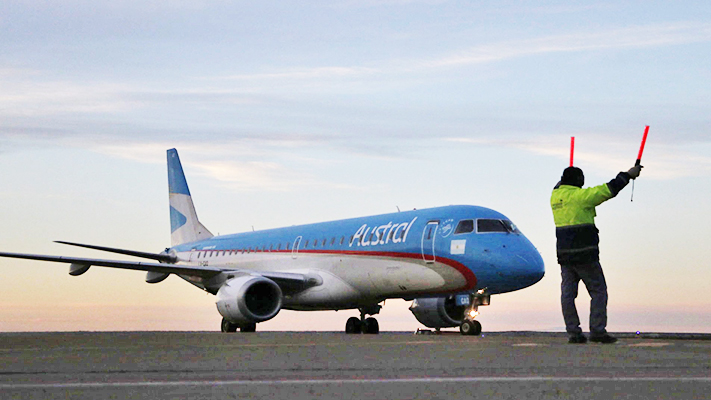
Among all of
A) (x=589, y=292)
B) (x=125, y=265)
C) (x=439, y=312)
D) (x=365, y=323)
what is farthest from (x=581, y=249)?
(x=125, y=265)

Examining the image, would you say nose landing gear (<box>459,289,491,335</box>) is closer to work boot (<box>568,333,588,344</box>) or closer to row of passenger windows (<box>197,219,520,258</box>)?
row of passenger windows (<box>197,219,520,258</box>)

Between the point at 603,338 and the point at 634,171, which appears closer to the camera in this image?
the point at 634,171

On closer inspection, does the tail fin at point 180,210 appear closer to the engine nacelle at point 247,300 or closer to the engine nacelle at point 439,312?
the engine nacelle at point 247,300

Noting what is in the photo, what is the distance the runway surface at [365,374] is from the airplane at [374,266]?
999 cm

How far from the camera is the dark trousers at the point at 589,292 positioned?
11.8 meters

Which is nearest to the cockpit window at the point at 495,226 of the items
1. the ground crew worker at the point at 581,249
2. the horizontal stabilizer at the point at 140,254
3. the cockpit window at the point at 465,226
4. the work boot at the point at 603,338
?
the cockpit window at the point at 465,226

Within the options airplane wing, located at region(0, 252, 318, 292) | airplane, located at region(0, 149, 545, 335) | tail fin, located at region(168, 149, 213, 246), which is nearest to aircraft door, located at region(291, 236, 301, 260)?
airplane, located at region(0, 149, 545, 335)

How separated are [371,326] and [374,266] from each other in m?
2.68

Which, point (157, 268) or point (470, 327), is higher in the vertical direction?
point (157, 268)

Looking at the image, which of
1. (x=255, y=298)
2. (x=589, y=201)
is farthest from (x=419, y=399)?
(x=255, y=298)

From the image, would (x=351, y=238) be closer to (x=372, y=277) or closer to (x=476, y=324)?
(x=372, y=277)

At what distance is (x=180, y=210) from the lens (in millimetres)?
36812

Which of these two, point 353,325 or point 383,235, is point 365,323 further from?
point 383,235

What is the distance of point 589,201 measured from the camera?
11922 millimetres
